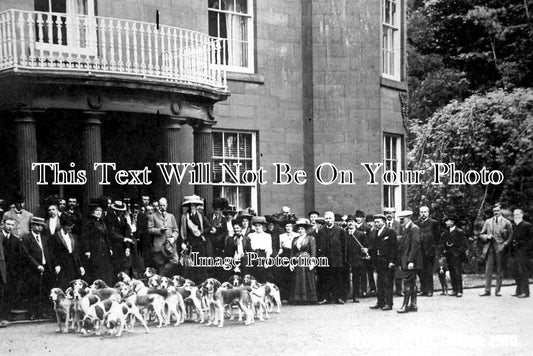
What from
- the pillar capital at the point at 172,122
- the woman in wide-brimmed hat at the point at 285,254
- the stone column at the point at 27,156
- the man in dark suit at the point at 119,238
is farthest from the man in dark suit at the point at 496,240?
the stone column at the point at 27,156

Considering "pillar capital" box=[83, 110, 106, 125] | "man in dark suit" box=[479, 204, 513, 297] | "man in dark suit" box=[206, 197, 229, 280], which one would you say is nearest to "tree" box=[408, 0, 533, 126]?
"man in dark suit" box=[479, 204, 513, 297]

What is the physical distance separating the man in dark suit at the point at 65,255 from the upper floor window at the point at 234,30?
6.70 meters

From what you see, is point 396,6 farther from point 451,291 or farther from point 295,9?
point 451,291

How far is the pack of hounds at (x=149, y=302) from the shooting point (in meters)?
10.5

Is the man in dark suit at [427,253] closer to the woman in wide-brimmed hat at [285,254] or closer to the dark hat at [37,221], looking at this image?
the woman in wide-brimmed hat at [285,254]

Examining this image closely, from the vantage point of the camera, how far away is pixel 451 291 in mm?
16391

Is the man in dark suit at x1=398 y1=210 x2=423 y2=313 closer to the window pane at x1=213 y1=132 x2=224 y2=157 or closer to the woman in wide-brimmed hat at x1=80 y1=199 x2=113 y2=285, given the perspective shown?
the woman in wide-brimmed hat at x1=80 y1=199 x2=113 y2=285

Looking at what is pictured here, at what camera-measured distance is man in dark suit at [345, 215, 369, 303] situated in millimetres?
14695

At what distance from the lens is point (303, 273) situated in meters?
14.4

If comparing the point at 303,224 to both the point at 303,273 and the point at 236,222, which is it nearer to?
the point at 303,273

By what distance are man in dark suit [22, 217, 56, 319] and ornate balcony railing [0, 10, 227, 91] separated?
2.74m

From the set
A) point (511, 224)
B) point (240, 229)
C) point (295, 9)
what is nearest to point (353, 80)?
point (295, 9)

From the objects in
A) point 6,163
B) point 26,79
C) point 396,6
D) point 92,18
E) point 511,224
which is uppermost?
point 396,6

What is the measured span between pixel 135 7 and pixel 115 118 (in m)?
2.48
